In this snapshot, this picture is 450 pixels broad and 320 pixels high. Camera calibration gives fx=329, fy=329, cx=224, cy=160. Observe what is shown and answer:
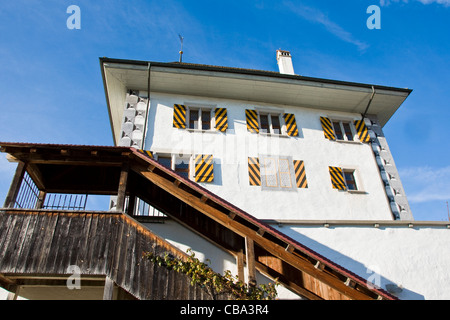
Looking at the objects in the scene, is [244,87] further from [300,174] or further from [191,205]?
[191,205]

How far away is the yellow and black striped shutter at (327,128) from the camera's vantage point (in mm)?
14502

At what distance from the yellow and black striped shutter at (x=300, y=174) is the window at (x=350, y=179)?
6.53ft

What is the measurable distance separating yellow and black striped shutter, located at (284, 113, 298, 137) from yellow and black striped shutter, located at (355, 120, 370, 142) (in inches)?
120


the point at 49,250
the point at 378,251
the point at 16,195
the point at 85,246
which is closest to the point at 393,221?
the point at 378,251

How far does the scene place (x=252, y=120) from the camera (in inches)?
559

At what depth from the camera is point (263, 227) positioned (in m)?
7.73

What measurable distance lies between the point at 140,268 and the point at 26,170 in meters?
4.13

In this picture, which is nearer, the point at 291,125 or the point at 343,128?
the point at 291,125

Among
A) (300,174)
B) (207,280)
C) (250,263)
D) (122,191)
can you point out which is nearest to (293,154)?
(300,174)

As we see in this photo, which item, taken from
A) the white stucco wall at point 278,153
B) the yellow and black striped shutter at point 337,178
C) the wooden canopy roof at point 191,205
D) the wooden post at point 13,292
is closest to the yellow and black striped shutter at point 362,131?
the white stucco wall at point 278,153

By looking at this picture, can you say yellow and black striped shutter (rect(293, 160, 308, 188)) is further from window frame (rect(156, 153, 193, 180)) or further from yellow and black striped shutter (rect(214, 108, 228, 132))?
window frame (rect(156, 153, 193, 180))

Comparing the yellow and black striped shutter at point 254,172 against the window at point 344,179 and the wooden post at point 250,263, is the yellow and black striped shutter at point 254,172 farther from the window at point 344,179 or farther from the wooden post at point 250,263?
the wooden post at point 250,263

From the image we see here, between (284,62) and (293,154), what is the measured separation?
7027mm

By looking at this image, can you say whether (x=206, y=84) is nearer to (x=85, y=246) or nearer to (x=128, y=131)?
(x=128, y=131)
